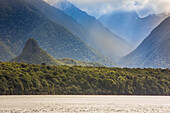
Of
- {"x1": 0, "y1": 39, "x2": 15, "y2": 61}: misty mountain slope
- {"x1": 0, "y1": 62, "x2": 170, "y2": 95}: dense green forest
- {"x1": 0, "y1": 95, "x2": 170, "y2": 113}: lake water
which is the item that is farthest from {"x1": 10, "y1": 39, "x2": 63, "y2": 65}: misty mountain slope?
{"x1": 0, "y1": 95, "x2": 170, "y2": 113}: lake water

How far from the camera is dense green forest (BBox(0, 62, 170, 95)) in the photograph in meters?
35.4

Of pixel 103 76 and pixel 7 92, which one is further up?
pixel 103 76

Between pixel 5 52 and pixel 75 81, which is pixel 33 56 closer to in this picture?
pixel 5 52

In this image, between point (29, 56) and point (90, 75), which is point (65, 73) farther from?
point (29, 56)

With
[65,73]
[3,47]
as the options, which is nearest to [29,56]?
[3,47]

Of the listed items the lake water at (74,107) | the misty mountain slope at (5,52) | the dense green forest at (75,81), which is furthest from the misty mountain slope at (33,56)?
the lake water at (74,107)

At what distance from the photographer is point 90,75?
138 ft

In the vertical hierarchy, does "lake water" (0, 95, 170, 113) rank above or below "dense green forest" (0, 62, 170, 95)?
below

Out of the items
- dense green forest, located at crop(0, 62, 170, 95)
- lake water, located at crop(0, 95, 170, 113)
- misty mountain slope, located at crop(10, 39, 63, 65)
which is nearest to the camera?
lake water, located at crop(0, 95, 170, 113)

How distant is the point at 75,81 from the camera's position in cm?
3981

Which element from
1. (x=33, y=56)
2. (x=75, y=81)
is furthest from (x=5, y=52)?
(x=75, y=81)

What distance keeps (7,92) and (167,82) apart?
85.0 feet

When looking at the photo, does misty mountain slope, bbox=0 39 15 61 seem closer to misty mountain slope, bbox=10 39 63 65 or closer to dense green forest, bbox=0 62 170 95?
misty mountain slope, bbox=10 39 63 65

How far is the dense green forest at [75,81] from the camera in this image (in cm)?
3542
